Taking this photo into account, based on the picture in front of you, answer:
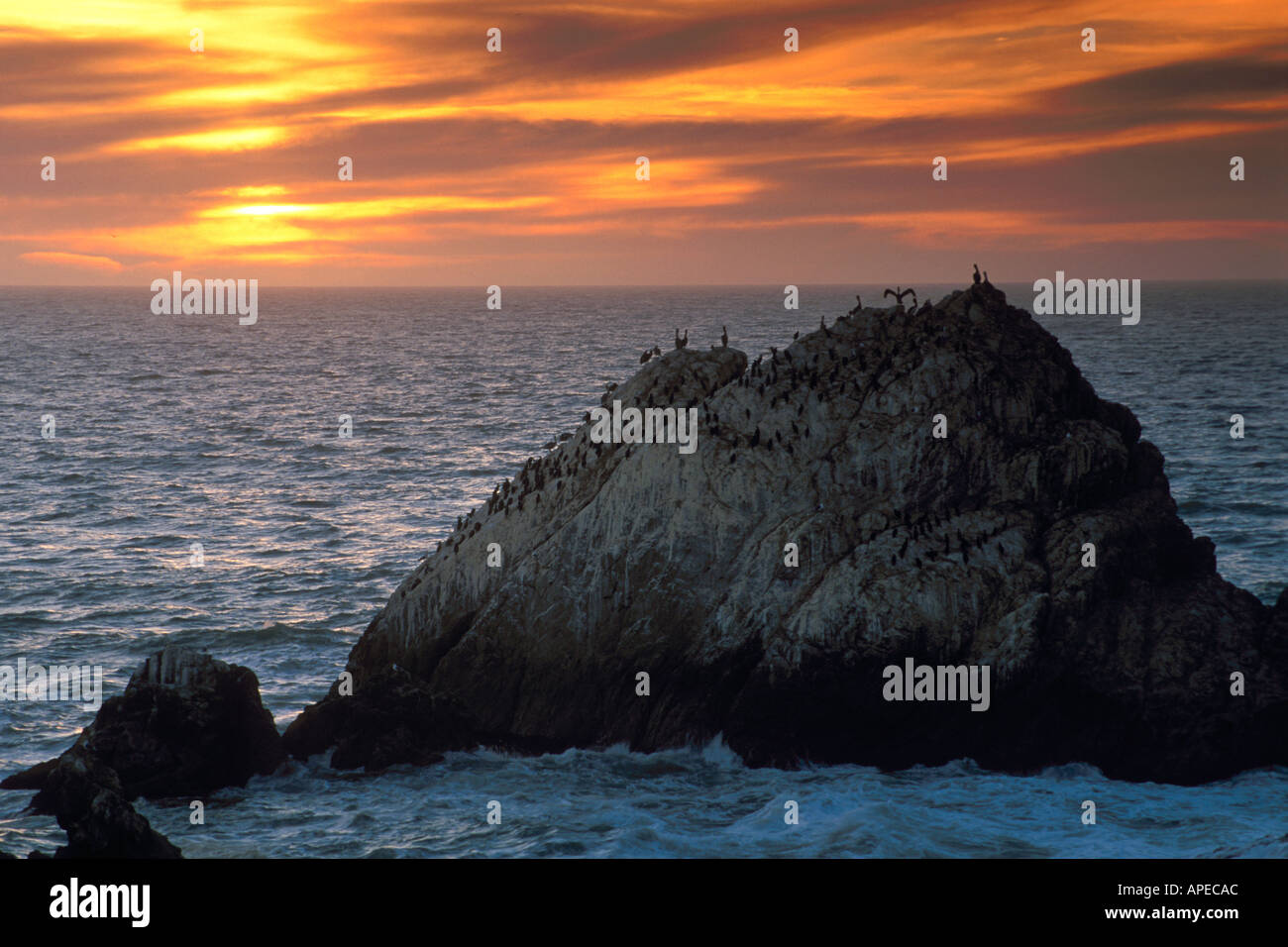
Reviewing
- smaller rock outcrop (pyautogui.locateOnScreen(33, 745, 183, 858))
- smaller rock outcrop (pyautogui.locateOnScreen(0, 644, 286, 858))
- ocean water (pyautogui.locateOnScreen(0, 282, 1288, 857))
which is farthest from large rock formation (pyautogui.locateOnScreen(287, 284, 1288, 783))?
smaller rock outcrop (pyautogui.locateOnScreen(33, 745, 183, 858))

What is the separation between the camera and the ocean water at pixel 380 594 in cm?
2183

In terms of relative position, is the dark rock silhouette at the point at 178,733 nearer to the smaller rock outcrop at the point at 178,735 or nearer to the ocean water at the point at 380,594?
the smaller rock outcrop at the point at 178,735

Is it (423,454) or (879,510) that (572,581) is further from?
(423,454)

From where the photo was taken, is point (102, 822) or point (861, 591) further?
point (861, 591)

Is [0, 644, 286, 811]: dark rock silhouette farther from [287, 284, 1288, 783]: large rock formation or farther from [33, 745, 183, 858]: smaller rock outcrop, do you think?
[33, 745, 183, 858]: smaller rock outcrop

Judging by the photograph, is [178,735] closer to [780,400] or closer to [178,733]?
[178,733]

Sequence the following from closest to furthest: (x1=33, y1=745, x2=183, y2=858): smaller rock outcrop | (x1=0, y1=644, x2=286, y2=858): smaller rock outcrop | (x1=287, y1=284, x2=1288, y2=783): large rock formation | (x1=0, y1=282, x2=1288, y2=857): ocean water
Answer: (x1=33, y1=745, x2=183, y2=858): smaller rock outcrop, (x1=0, y1=282, x2=1288, y2=857): ocean water, (x1=0, y1=644, x2=286, y2=858): smaller rock outcrop, (x1=287, y1=284, x2=1288, y2=783): large rock formation

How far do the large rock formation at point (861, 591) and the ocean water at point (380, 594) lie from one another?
0.89m

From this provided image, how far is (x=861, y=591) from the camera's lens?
24359 mm

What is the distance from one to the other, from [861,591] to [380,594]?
17545 millimetres

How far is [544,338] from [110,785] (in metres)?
153

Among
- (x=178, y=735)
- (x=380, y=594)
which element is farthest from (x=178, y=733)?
(x=380, y=594)

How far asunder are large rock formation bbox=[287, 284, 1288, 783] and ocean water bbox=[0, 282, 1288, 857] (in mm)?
889

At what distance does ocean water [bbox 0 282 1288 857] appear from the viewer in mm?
21828
